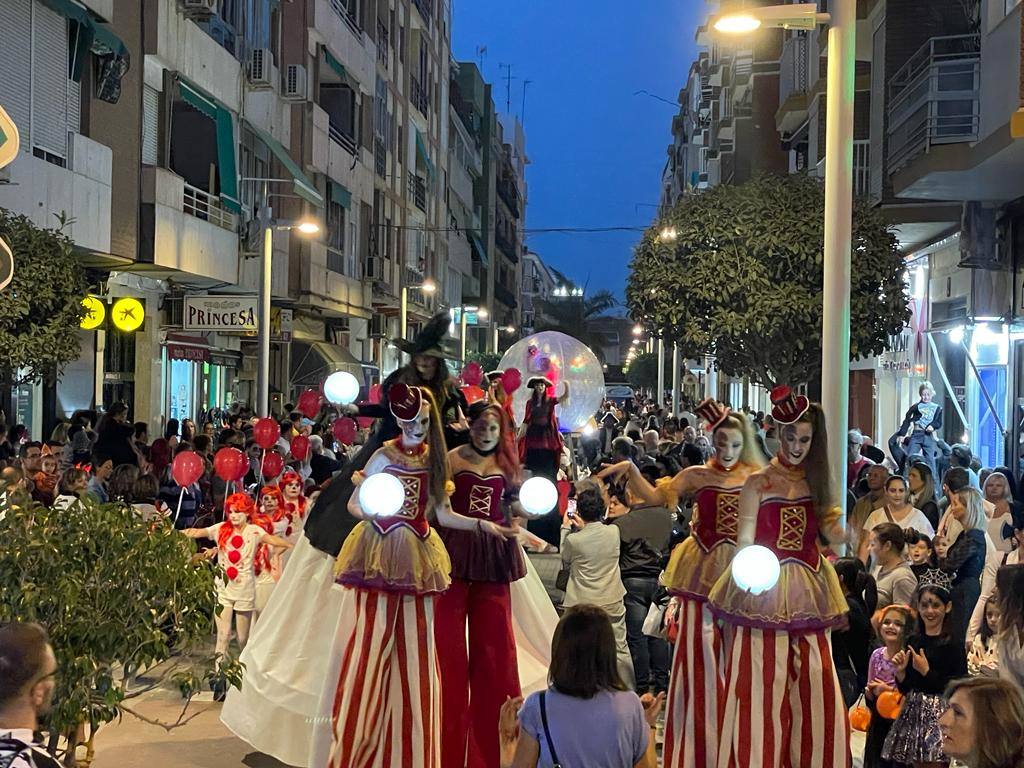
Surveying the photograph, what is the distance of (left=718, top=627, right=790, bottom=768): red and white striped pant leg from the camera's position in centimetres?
588

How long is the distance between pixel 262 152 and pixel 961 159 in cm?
1599

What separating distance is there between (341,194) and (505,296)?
60.5m

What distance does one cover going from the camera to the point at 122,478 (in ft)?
35.4

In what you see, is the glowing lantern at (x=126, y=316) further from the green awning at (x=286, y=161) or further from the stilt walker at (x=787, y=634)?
the stilt walker at (x=787, y=634)

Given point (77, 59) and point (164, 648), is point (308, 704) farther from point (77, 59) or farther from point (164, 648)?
point (77, 59)

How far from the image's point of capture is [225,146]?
24078 millimetres

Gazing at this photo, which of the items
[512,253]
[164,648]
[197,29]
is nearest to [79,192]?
[197,29]

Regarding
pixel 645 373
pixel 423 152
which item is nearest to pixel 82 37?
pixel 423 152

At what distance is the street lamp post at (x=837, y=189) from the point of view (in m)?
9.19

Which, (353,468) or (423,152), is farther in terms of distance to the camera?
(423,152)

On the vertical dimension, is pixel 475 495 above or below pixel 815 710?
above

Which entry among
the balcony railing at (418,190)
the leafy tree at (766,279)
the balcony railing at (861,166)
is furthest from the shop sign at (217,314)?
the balcony railing at (418,190)

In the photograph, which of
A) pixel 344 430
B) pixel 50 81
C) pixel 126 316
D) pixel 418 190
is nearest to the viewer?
pixel 344 430

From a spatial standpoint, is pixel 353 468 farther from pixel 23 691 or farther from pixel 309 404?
pixel 309 404
